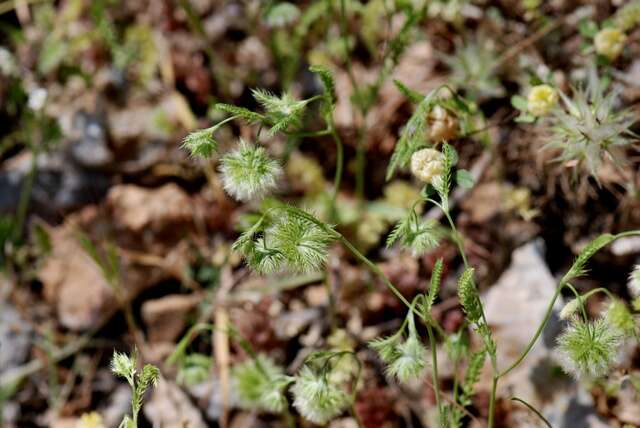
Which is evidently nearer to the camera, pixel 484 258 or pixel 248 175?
pixel 248 175

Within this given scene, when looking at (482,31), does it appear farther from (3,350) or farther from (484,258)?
(3,350)

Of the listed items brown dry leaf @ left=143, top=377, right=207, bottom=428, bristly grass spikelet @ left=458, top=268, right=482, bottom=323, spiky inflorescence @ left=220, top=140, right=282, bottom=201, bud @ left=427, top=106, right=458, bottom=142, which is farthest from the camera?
brown dry leaf @ left=143, top=377, right=207, bottom=428

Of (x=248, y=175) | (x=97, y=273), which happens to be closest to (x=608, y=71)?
(x=248, y=175)

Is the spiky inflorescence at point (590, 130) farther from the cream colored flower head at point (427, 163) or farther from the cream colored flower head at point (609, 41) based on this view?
the cream colored flower head at point (427, 163)

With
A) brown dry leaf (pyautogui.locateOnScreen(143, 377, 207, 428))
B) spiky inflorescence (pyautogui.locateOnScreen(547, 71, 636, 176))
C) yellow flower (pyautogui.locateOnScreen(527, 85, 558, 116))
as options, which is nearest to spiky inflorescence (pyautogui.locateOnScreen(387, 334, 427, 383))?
spiky inflorescence (pyautogui.locateOnScreen(547, 71, 636, 176))

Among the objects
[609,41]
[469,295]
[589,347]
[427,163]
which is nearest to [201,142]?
[427,163]

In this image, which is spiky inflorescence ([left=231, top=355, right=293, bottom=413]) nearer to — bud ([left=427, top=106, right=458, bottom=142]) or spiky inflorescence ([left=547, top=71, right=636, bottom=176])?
bud ([left=427, top=106, right=458, bottom=142])

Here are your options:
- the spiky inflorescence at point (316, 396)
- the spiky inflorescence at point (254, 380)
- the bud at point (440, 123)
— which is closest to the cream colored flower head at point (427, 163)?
the bud at point (440, 123)
